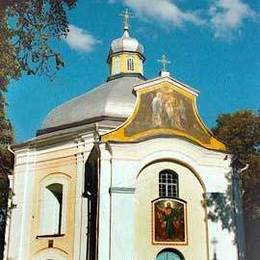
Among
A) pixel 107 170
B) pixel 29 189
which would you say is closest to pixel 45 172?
pixel 29 189

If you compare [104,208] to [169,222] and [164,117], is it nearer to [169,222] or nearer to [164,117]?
[169,222]

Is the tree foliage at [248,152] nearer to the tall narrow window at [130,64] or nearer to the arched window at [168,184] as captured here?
the tall narrow window at [130,64]

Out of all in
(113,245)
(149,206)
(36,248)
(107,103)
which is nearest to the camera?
(113,245)

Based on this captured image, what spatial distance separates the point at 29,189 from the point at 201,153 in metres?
7.04

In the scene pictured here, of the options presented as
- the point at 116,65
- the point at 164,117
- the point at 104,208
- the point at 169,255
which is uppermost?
the point at 116,65

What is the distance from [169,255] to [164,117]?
16.2ft

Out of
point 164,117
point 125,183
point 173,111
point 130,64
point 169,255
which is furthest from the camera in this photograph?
point 130,64

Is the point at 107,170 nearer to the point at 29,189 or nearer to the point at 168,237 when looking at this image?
the point at 168,237

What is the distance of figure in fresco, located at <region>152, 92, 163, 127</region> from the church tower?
7.48 metres

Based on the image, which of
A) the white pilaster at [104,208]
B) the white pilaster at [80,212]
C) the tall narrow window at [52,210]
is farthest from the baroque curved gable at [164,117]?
the tall narrow window at [52,210]

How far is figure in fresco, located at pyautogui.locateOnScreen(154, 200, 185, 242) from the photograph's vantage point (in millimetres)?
17719

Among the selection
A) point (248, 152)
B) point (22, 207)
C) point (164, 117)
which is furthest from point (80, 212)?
point (248, 152)

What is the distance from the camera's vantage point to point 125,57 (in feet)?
90.7

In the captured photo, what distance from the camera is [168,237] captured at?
17766mm
